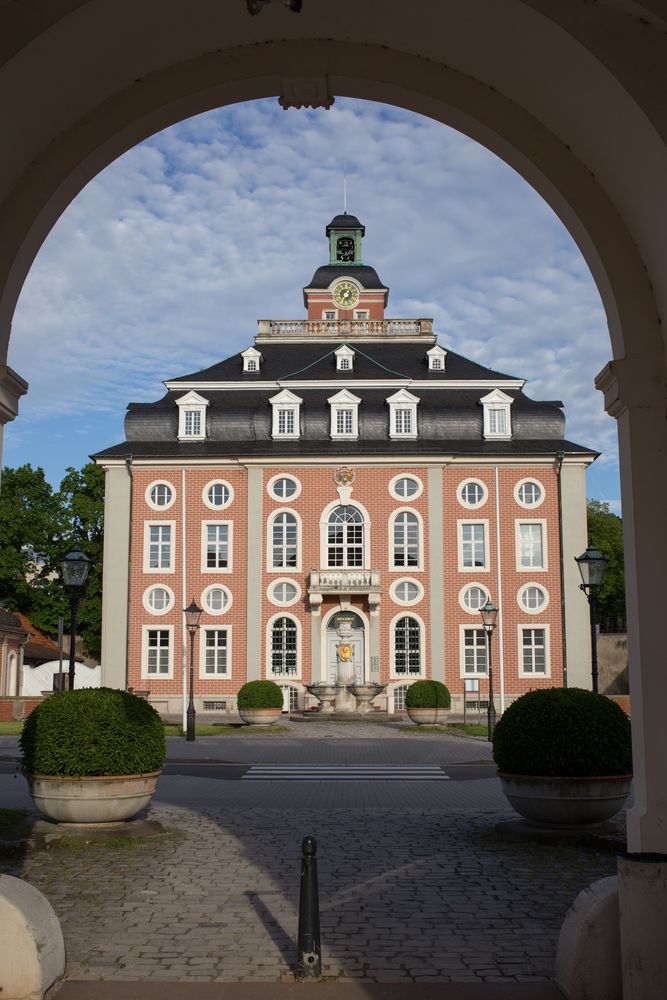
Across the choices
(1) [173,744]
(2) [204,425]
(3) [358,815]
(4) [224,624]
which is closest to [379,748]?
(1) [173,744]

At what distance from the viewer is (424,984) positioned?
6355 mm

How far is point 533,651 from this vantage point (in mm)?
43875

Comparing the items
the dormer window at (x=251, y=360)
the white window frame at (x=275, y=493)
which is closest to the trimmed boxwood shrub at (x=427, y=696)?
the white window frame at (x=275, y=493)

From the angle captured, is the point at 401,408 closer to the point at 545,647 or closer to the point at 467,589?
the point at 467,589

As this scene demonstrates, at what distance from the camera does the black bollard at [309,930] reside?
645cm

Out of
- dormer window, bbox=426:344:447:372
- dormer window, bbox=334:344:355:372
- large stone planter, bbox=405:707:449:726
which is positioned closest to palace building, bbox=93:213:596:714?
dormer window, bbox=334:344:355:372

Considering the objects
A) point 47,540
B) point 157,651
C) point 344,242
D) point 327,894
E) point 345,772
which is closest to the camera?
point 327,894

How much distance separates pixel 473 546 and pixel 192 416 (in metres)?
13.6

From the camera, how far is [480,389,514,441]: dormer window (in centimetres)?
4634

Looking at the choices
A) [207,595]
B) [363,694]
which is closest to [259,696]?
[363,694]

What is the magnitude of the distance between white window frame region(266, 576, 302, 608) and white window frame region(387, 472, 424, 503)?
220 inches

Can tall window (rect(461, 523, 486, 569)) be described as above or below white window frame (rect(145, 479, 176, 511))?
below

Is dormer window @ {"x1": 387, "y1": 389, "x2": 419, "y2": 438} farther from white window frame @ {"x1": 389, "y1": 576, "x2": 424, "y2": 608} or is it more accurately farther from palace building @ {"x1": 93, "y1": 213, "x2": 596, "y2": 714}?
white window frame @ {"x1": 389, "y1": 576, "x2": 424, "y2": 608}

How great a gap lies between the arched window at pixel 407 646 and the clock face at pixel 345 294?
2330 cm
